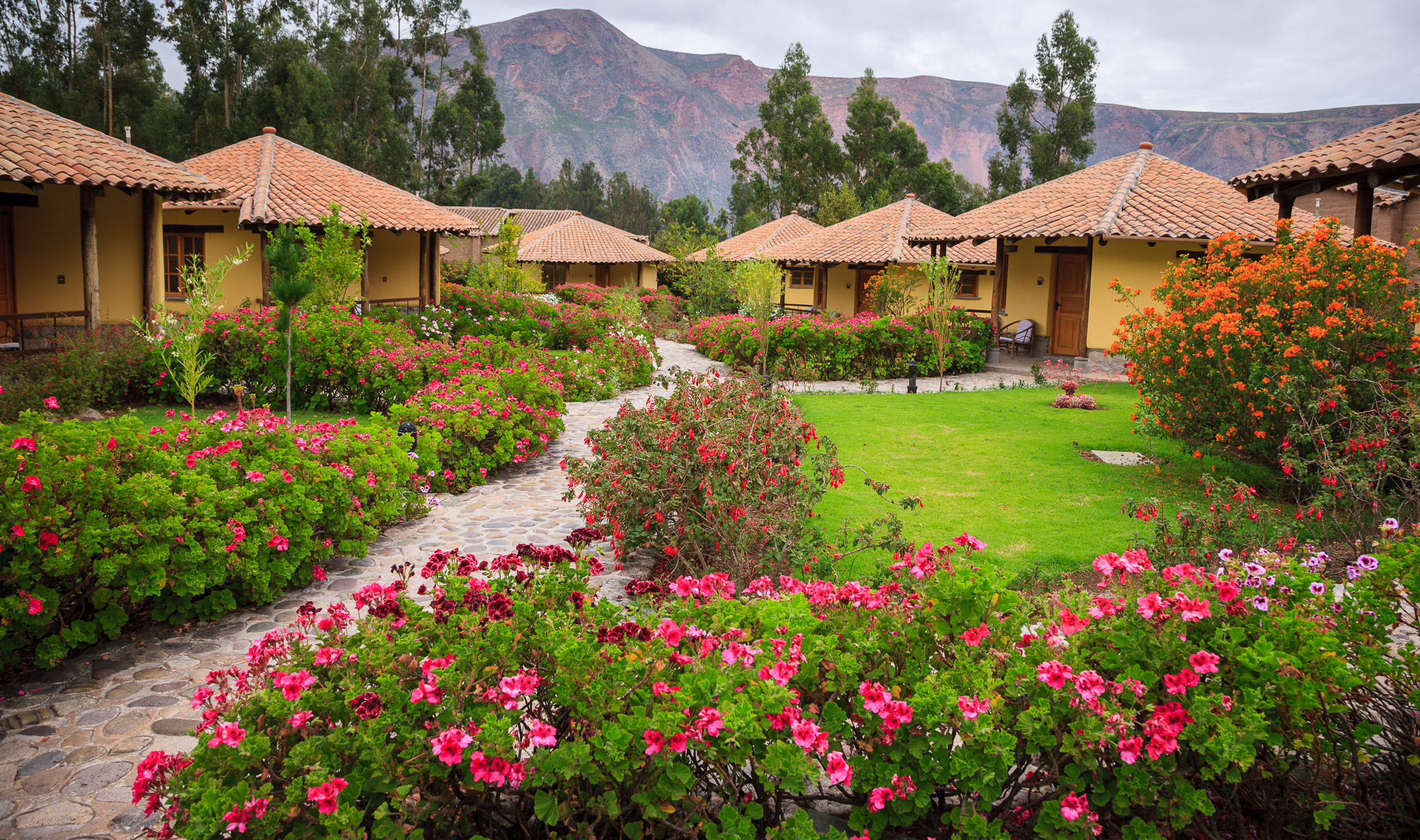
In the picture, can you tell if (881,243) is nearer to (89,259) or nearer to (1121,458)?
(1121,458)

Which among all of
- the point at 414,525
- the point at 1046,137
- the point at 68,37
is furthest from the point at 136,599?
the point at 1046,137

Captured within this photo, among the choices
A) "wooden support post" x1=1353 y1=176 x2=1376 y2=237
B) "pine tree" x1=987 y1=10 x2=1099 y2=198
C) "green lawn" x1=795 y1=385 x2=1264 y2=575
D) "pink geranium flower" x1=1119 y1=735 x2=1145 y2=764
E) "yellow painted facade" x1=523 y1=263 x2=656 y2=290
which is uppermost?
"pine tree" x1=987 y1=10 x2=1099 y2=198

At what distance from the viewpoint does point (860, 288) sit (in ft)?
88.2

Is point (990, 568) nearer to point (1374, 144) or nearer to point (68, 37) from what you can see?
point (1374, 144)

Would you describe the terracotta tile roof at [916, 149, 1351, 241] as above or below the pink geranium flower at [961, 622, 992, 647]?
above

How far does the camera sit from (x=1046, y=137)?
152ft

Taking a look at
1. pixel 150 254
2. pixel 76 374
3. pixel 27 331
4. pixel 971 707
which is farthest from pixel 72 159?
pixel 971 707

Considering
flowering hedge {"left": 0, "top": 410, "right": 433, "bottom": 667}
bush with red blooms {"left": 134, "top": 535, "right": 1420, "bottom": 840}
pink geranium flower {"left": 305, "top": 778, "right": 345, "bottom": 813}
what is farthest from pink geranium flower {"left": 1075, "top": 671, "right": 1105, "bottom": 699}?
flowering hedge {"left": 0, "top": 410, "right": 433, "bottom": 667}

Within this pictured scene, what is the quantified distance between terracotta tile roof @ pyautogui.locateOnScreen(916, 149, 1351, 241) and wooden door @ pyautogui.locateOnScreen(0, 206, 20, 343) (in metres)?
17.6

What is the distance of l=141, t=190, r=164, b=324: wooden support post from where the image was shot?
13383 millimetres

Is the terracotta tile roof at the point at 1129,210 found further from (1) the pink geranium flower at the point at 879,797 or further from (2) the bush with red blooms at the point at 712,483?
(1) the pink geranium flower at the point at 879,797

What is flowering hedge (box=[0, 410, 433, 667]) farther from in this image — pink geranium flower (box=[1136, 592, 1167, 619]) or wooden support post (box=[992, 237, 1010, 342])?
wooden support post (box=[992, 237, 1010, 342])

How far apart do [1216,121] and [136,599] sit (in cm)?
17834

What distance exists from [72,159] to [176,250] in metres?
7.18
